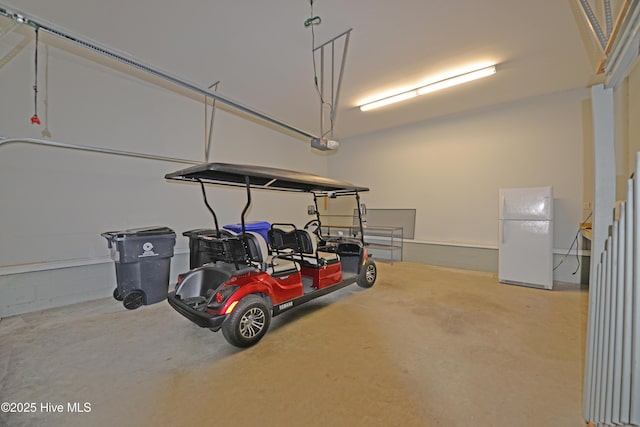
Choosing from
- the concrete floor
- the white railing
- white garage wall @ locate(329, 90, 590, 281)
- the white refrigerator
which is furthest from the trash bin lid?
the white refrigerator

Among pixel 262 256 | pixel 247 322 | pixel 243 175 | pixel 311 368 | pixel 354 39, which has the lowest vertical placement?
pixel 311 368

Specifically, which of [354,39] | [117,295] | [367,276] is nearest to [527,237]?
[367,276]

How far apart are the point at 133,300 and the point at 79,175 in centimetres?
196

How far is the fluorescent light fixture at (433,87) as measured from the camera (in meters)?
3.85

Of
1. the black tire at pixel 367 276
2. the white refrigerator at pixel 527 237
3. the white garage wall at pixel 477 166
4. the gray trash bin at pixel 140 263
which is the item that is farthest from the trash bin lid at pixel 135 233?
the white refrigerator at pixel 527 237

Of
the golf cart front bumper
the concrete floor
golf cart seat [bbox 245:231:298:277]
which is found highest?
golf cart seat [bbox 245:231:298:277]

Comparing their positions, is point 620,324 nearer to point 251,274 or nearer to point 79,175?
point 251,274

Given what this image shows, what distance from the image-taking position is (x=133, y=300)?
3242 mm

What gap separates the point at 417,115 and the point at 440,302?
411 centimetres

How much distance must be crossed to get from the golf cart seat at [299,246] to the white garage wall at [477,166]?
3.51m

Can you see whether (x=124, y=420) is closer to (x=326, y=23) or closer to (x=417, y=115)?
(x=326, y=23)

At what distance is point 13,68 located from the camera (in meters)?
3.12

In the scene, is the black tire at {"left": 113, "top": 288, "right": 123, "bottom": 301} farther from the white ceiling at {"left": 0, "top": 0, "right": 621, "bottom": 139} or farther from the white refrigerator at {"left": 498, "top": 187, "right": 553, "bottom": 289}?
the white refrigerator at {"left": 498, "top": 187, "right": 553, "bottom": 289}

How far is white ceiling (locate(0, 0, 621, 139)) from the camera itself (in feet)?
8.53
